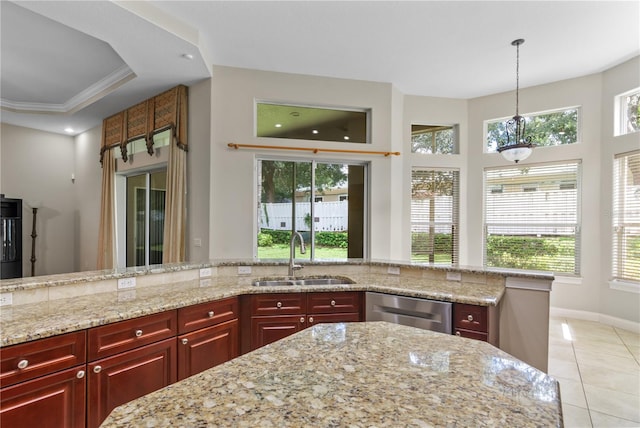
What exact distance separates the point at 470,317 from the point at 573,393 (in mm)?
1359

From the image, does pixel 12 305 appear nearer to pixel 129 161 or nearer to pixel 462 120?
pixel 129 161

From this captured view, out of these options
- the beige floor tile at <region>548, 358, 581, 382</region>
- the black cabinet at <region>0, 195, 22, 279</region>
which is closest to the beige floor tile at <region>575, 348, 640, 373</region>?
the beige floor tile at <region>548, 358, 581, 382</region>

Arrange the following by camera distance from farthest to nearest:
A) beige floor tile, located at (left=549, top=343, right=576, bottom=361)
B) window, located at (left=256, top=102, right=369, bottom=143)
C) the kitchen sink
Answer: window, located at (left=256, top=102, right=369, bottom=143) → beige floor tile, located at (left=549, top=343, right=576, bottom=361) → the kitchen sink

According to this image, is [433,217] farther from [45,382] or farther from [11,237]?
[11,237]

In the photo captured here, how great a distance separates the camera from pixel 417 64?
4.00 metres

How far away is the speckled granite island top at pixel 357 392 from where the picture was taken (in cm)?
73

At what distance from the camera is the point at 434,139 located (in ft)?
17.3

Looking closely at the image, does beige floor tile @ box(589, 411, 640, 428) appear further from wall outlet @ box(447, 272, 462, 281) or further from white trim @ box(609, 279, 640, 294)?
white trim @ box(609, 279, 640, 294)

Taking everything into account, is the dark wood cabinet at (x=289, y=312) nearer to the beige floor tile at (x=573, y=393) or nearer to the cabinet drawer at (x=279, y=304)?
the cabinet drawer at (x=279, y=304)

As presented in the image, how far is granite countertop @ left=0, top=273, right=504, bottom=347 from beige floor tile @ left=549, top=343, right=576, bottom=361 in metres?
1.61

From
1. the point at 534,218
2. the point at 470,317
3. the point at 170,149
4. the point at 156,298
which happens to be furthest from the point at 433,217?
the point at 156,298

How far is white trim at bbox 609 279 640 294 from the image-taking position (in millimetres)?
3934

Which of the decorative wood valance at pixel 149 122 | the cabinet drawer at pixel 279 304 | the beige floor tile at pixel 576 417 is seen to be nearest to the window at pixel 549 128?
the beige floor tile at pixel 576 417

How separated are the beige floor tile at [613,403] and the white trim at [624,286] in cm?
205
